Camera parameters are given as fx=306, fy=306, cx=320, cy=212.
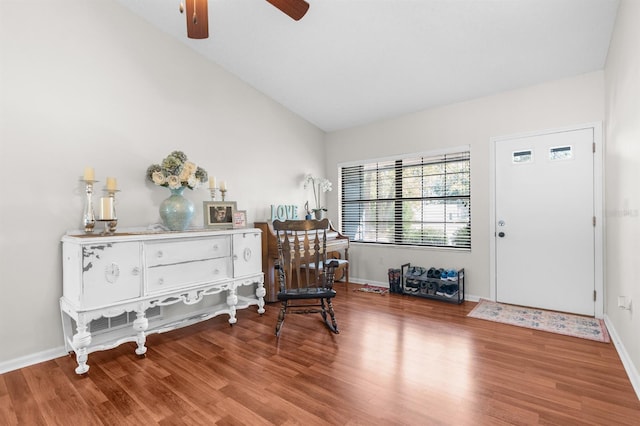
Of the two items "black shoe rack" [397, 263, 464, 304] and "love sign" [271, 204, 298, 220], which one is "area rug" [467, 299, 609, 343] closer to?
"black shoe rack" [397, 263, 464, 304]

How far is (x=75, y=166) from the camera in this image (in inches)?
103

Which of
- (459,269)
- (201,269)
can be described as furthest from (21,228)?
(459,269)

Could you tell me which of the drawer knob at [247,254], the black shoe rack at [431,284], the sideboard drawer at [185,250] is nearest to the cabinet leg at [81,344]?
the sideboard drawer at [185,250]

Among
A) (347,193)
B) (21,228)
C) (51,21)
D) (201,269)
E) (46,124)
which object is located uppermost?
(51,21)

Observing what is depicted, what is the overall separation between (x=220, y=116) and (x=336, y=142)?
6.91 feet

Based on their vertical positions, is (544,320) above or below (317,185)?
below

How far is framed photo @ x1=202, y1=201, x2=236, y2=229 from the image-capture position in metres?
3.26

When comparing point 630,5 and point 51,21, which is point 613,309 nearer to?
point 630,5

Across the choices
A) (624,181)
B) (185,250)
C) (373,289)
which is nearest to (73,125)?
(185,250)

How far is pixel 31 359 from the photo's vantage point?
7.79 feet

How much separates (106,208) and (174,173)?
2.26ft

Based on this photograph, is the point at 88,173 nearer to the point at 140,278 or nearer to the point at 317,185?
the point at 140,278

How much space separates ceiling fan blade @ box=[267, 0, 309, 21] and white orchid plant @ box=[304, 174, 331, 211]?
111 inches

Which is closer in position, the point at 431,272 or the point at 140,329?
the point at 140,329
